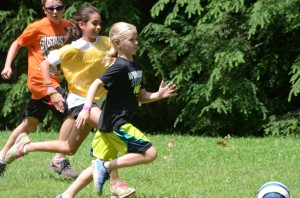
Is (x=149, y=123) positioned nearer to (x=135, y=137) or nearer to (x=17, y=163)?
(x=17, y=163)

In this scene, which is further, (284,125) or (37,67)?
(284,125)

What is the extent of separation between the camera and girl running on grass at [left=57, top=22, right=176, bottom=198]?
6125 millimetres

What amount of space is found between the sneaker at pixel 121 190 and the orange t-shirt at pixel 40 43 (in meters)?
2.06

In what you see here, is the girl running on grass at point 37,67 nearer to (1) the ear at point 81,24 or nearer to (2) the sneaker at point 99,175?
(1) the ear at point 81,24

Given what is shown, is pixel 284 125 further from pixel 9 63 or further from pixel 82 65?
pixel 82 65

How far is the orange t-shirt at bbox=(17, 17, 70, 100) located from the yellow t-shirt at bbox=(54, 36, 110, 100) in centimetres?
91

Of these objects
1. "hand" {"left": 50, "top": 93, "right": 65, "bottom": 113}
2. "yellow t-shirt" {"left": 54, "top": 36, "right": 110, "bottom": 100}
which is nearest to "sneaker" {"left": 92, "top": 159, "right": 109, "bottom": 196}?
"yellow t-shirt" {"left": 54, "top": 36, "right": 110, "bottom": 100}

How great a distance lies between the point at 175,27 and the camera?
537 inches

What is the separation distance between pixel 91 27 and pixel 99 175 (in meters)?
1.64

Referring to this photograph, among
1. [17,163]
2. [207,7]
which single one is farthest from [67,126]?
[207,7]

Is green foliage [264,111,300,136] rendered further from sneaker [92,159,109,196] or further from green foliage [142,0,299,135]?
sneaker [92,159,109,196]

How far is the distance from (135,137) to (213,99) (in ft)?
22.7

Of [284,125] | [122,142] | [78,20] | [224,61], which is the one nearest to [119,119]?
[122,142]

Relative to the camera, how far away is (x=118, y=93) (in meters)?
6.21
